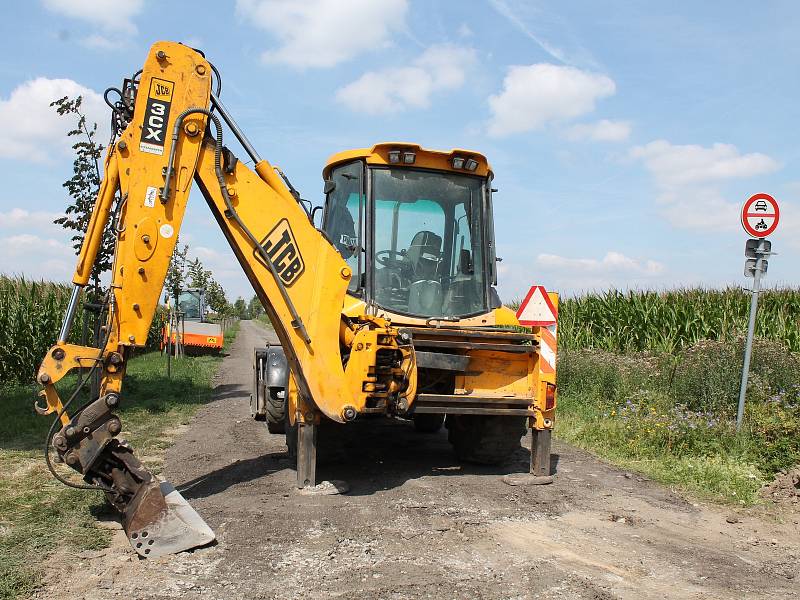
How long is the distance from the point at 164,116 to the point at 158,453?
4005 millimetres

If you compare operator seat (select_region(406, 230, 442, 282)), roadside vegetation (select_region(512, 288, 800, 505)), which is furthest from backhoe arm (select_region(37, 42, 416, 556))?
roadside vegetation (select_region(512, 288, 800, 505))

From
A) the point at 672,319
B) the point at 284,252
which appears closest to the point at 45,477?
the point at 284,252

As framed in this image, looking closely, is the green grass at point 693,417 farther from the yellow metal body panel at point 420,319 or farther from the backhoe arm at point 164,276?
the backhoe arm at point 164,276

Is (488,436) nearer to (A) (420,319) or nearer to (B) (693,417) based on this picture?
(A) (420,319)

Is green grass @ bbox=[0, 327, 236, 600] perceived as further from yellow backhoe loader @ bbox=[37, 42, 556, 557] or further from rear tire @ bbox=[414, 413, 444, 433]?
rear tire @ bbox=[414, 413, 444, 433]

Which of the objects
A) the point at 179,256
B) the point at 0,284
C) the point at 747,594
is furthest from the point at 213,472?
the point at 179,256

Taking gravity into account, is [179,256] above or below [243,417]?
above

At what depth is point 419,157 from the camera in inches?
278

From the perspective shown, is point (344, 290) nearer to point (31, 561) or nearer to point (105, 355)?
point (105, 355)

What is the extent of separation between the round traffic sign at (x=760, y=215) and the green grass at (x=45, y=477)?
23.7ft

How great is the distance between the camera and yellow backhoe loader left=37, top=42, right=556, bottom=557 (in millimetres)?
5184

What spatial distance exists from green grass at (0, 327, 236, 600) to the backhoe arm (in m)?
0.37

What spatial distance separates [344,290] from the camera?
6.06 meters

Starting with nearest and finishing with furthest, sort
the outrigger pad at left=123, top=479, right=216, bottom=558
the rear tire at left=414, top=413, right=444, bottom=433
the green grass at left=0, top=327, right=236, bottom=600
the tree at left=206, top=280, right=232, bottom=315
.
→ the green grass at left=0, top=327, right=236, bottom=600 → the outrigger pad at left=123, top=479, right=216, bottom=558 → the rear tire at left=414, top=413, right=444, bottom=433 → the tree at left=206, top=280, right=232, bottom=315
